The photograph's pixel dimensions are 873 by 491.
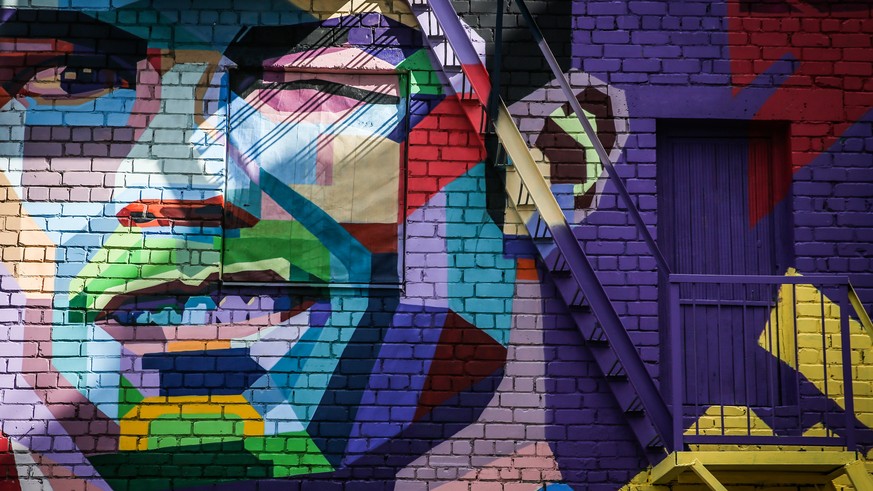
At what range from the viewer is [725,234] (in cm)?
757

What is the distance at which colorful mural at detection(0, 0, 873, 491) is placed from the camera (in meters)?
7.21

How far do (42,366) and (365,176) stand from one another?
8.39ft

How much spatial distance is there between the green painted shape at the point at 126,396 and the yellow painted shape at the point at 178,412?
0.03 m

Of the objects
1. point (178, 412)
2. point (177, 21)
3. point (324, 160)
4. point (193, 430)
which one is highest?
point (177, 21)

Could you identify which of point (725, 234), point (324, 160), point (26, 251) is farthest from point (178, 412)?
point (725, 234)

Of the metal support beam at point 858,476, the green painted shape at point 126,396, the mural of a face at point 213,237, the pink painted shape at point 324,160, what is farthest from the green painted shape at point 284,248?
the metal support beam at point 858,476

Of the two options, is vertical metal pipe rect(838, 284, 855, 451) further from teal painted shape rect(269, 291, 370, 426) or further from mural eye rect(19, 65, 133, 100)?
mural eye rect(19, 65, 133, 100)

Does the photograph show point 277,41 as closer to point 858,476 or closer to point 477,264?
point 477,264

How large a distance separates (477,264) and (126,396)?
2552mm

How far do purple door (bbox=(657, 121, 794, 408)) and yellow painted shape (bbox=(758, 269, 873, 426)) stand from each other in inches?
3.9

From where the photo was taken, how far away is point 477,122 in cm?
748

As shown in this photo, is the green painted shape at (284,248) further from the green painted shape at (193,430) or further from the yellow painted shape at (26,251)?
the yellow painted shape at (26,251)

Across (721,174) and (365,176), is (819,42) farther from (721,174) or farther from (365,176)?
(365,176)

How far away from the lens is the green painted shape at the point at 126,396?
7.20m
